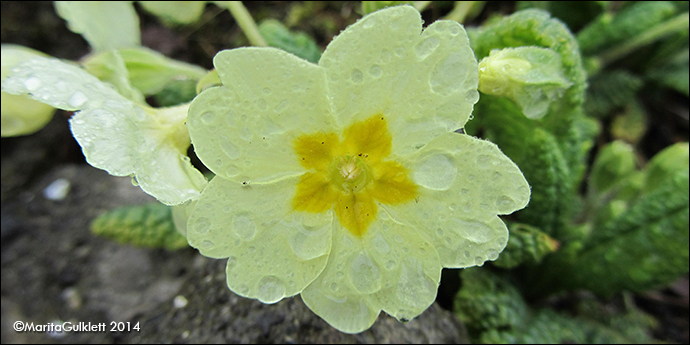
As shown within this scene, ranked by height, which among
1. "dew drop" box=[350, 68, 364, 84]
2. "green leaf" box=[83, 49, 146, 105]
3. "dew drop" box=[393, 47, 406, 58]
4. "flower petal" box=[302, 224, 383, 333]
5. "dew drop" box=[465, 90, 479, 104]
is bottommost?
"flower petal" box=[302, 224, 383, 333]

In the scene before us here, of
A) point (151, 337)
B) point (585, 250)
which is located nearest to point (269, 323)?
point (151, 337)

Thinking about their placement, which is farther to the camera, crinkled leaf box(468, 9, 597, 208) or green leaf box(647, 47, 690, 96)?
green leaf box(647, 47, 690, 96)

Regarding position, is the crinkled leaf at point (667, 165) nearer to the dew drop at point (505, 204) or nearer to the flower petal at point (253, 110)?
the dew drop at point (505, 204)

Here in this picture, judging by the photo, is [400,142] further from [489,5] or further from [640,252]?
[489,5]

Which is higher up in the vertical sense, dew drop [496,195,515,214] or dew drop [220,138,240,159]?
dew drop [220,138,240,159]

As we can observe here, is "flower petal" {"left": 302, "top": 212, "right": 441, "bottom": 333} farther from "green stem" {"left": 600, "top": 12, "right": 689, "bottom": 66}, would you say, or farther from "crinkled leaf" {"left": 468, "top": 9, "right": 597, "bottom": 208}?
"green stem" {"left": 600, "top": 12, "right": 689, "bottom": 66}

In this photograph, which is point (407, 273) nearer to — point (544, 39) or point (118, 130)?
point (118, 130)

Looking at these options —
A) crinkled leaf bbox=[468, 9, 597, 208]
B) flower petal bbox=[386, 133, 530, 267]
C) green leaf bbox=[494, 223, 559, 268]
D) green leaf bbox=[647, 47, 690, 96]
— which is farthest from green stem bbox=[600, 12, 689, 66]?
flower petal bbox=[386, 133, 530, 267]

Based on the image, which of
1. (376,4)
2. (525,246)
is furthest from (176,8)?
(525,246)
